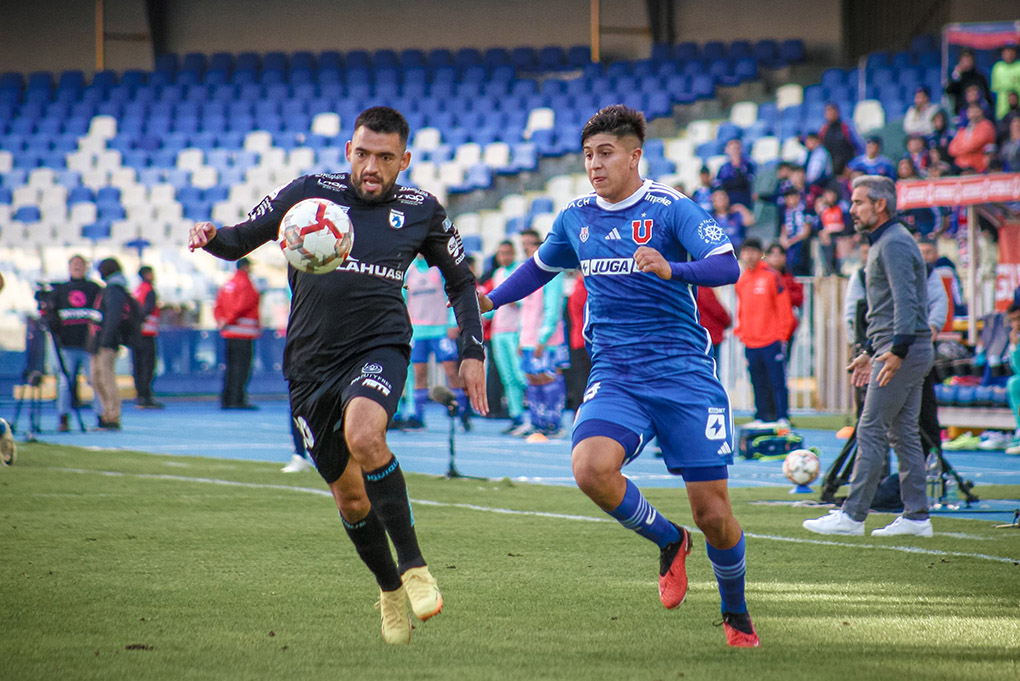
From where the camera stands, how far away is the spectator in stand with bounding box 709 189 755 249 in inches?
734

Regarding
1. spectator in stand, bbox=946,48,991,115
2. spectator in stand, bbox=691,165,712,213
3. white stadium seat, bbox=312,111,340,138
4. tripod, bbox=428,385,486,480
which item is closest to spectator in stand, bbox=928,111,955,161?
spectator in stand, bbox=946,48,991,115

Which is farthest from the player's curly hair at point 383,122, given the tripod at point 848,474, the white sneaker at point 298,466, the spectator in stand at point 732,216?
the spectator in stand at point 732,216

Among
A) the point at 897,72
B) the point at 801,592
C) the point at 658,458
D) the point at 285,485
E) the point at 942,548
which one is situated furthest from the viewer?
the point at 897,72

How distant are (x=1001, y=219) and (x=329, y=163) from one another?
1562 cm

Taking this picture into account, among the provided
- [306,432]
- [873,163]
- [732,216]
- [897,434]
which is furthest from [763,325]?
[306,432]

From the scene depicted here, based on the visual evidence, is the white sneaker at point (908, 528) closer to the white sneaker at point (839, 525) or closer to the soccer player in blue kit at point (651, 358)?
the white sneaker at point (839, 525)

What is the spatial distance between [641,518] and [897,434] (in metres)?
3.36

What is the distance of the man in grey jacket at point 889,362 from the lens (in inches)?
300

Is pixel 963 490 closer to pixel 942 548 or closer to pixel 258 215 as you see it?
pixel 942 548

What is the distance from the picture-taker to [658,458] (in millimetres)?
13609

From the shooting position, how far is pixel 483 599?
5.75 m

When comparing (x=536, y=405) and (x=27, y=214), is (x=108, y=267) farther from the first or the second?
(x=27, y=214)

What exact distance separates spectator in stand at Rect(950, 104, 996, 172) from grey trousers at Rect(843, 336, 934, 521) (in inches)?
468

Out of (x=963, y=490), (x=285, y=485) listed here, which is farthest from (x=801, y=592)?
(x=285, y=485)
